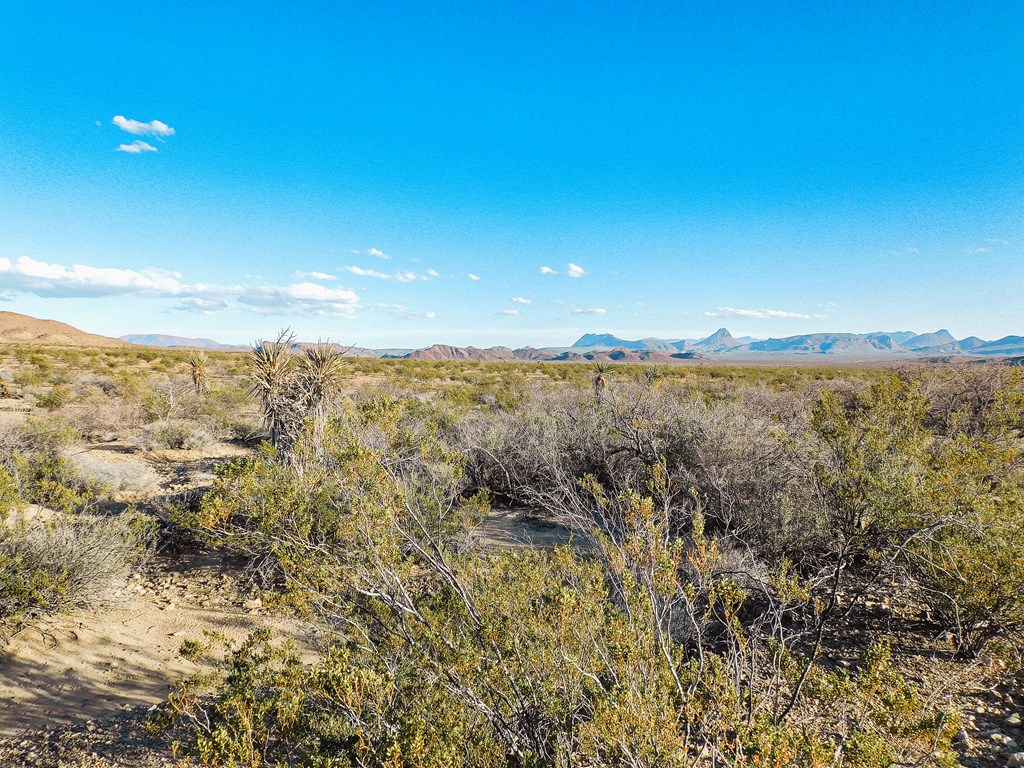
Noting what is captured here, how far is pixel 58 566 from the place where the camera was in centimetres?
Result: 541

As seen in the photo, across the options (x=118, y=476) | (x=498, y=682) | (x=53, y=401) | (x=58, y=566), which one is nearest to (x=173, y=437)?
(x=118, y=476)

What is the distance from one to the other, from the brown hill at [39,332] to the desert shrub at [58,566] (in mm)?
85263

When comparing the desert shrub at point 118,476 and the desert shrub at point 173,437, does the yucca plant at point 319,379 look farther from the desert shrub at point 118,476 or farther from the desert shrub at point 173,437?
the desert shrub at point 173,437

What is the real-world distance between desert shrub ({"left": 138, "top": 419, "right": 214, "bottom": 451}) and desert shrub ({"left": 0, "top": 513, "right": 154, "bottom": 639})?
8337 mm

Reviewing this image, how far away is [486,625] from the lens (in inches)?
119

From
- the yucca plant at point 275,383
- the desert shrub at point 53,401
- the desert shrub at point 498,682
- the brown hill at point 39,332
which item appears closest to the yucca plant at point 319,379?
the yucca plant at point 275,383

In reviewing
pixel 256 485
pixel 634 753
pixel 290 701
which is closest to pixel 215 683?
pixel 290 701

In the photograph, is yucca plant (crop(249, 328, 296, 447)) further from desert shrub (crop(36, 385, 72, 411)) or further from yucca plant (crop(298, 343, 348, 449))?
desert shrub (crop(36, 385, 72, 411))

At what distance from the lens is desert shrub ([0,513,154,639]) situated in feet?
16.3

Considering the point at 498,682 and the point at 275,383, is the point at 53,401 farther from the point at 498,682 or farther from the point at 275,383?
the point at 498,682

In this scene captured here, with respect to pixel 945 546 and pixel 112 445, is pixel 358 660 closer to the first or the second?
pixel 945 546

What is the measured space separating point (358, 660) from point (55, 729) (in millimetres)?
3100

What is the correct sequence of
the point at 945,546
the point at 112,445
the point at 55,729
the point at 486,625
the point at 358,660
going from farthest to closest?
the point at 112,445 → the point at 945,546 → the point at 55,729 → the point at 358,660 → the point at 486,625

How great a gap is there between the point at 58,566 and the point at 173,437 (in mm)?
9534
